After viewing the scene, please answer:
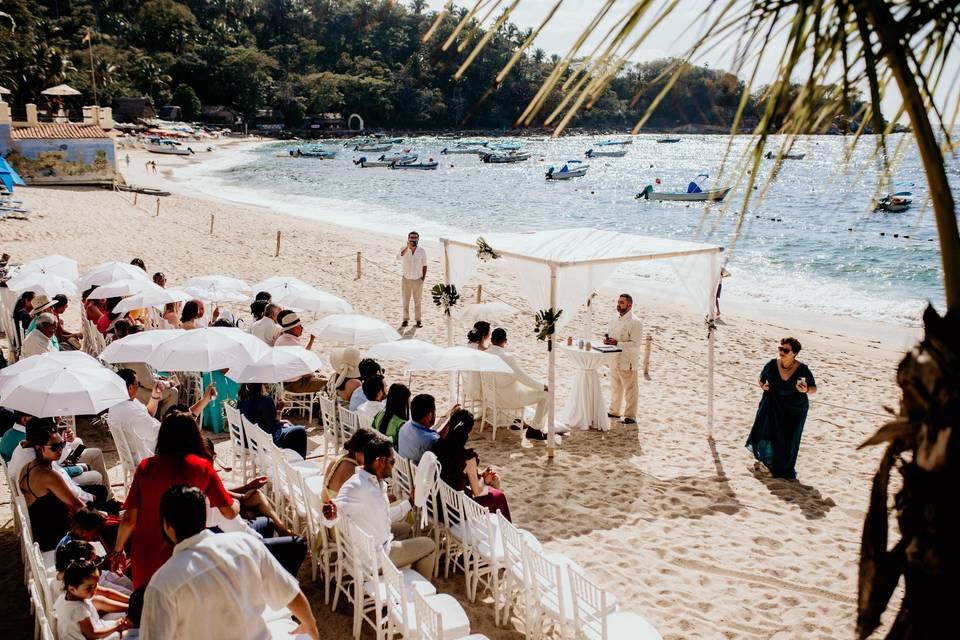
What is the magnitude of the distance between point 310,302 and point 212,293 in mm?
1448

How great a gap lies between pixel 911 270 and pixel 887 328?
10085 mm

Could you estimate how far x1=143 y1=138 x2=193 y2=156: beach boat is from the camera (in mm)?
73312

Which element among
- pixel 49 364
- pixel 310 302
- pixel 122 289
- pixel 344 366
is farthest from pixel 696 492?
pixel 122 289

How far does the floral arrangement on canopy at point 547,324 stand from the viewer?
26.8 feet

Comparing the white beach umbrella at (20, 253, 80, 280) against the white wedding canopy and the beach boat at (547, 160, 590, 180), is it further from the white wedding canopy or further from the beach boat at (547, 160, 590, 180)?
the beach boat at (547, 160, 590, 180)

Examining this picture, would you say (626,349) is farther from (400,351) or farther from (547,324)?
(400,351)

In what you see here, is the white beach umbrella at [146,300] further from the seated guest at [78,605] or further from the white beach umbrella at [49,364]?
the seated guest at [78,605]

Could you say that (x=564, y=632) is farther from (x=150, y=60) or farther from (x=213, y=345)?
(x=150, y=60)

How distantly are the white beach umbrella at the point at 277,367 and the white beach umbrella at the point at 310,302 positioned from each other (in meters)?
2.73

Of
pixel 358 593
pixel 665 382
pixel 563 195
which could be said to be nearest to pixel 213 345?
pixel 358 593

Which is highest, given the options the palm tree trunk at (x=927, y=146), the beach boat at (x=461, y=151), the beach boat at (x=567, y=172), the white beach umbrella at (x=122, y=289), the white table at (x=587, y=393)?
the beach boat at (x=461, y=151)

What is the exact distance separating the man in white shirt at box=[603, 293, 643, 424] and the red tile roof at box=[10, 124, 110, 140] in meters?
33.4

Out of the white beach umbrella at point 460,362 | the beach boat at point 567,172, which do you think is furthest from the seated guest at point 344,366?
the beach boat at point 567,172

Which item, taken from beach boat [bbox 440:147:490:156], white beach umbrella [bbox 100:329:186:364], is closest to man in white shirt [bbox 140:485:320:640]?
white beach umbrella [bbox 100:329:186:364]
